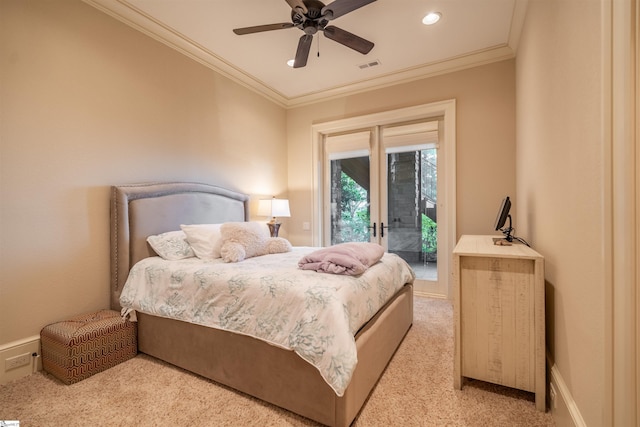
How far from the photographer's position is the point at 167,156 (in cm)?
285

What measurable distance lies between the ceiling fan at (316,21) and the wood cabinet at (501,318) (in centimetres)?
188

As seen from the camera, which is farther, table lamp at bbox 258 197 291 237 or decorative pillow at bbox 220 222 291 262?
table lamp at bbox 258 197 291 237

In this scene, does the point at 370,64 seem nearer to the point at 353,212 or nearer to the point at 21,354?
the point at 353,212

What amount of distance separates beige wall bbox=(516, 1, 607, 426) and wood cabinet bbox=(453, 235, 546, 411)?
0.10 meters

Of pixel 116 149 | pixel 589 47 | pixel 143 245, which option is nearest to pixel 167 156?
pixel 116 149

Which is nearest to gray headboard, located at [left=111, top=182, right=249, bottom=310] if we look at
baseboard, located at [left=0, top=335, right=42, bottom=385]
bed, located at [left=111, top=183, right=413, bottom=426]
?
bed, located at [left=111, top=183, right=413, bottom=426]

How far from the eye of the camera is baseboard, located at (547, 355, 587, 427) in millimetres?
1161

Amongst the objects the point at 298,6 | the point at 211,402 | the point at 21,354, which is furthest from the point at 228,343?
the point at 298,6

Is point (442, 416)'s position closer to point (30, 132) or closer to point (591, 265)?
point (591, 265)

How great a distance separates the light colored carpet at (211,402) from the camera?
1483 mm

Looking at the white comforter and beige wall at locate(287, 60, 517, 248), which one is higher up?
beige wall at locate(287, 60, 517, 248)

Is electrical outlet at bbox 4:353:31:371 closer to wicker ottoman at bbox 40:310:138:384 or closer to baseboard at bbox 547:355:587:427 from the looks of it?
wicker ottoman at bbox 40:310:138:384

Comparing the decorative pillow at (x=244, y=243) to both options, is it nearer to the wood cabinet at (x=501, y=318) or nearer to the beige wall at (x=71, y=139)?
the beige wall at (x=71, y=139)

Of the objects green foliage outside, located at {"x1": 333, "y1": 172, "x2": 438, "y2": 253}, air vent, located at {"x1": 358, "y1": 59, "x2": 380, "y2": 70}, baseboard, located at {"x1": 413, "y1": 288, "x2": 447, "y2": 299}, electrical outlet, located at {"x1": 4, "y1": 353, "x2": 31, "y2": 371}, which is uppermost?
air vent, located at {"x1": 358, "y1": 59, "x2": 380, "y2": 70}
